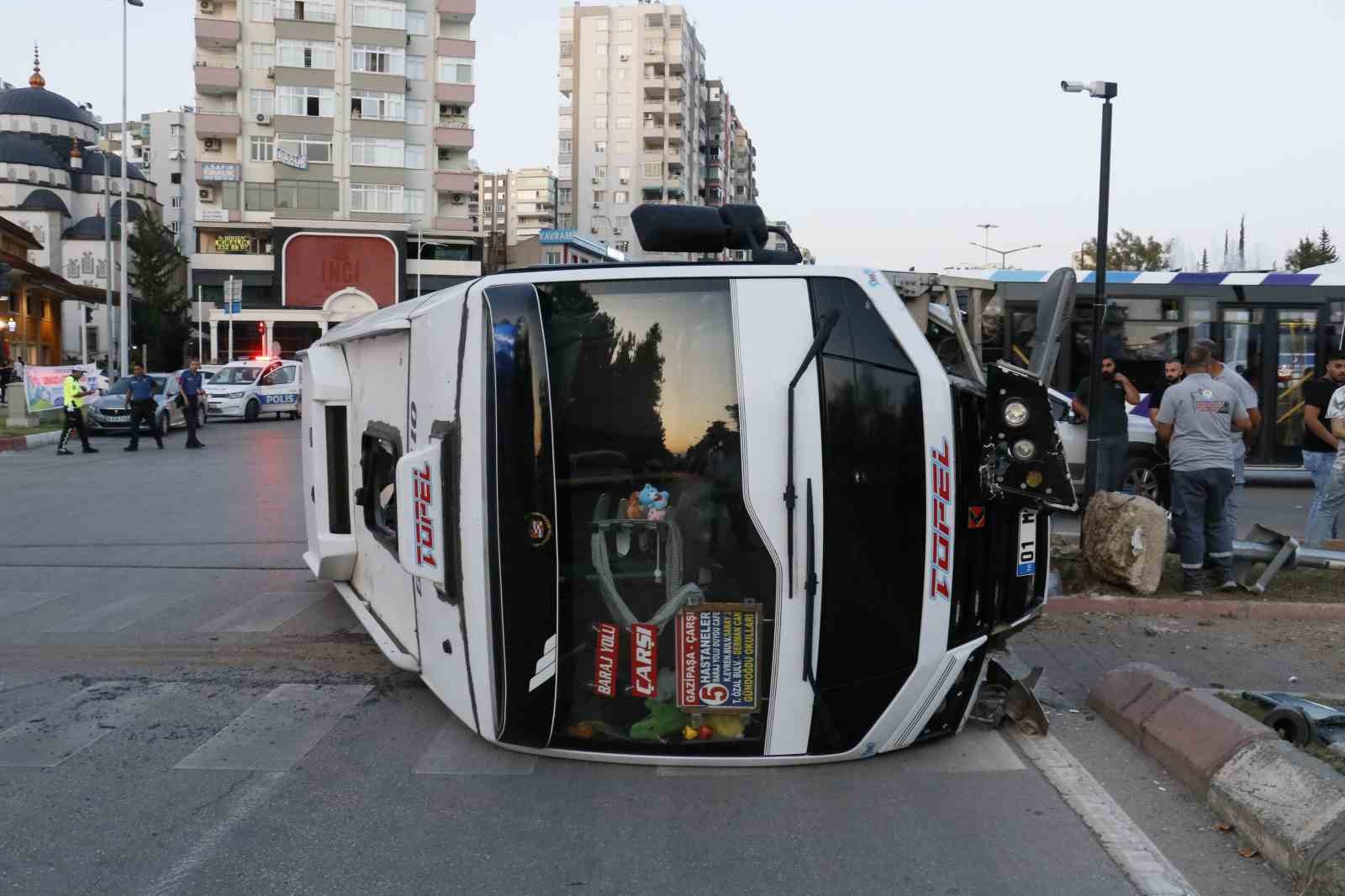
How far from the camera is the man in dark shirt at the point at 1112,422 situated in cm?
1174

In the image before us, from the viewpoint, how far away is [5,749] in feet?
17.6

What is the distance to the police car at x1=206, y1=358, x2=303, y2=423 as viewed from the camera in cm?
3194

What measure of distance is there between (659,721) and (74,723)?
2.98 m

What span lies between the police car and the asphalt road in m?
25.5

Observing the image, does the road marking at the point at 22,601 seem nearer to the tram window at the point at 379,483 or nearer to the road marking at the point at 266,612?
the road marking at the point at 266,612

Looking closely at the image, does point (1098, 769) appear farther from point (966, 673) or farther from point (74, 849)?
point (74, 849)

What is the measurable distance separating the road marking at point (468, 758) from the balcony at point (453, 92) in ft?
222

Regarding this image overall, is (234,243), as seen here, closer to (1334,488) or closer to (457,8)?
(457,8)

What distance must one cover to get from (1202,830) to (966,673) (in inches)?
A: 44.4

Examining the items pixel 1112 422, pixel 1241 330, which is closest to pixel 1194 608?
pixel 1112 422

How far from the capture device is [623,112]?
4218 inches

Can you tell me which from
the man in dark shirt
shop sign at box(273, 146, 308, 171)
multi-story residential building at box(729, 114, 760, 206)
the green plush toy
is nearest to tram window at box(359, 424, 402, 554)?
the green plush toy

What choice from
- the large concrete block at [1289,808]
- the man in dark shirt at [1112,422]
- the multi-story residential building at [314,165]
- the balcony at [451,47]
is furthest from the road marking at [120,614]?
the balcony at [451,47]

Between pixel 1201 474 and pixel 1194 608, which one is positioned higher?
pixel 1201 474
